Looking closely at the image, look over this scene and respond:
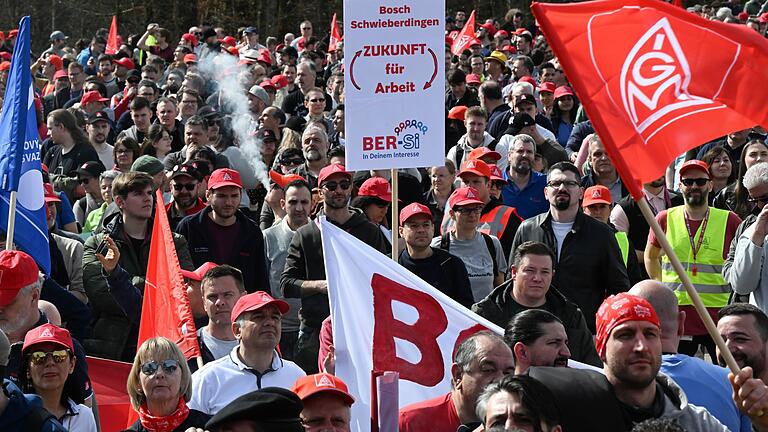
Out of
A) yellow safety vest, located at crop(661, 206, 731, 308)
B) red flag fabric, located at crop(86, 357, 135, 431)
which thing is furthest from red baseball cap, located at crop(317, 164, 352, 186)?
yellow safety vest, located at crop(661, 206, 731, 308)

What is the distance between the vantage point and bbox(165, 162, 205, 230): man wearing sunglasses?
32.7 feet

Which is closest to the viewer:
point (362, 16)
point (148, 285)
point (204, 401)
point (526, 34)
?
point (204, 401)

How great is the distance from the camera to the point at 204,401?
21.1 feet

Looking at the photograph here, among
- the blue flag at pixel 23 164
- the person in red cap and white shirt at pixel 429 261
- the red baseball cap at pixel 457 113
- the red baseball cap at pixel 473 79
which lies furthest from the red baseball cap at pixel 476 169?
the red baseball cap at pixel 473 79

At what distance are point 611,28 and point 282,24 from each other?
30.7 metres

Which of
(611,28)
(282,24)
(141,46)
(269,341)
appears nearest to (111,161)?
(269,341)

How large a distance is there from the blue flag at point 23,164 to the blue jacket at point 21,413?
266cm

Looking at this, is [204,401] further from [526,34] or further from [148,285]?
[526,34]

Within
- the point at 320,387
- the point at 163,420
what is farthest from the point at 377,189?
the point at 320,387

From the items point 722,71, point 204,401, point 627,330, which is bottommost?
point 204,401

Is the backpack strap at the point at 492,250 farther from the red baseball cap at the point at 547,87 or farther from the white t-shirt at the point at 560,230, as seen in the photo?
the red baseball cap at the point at 547,87

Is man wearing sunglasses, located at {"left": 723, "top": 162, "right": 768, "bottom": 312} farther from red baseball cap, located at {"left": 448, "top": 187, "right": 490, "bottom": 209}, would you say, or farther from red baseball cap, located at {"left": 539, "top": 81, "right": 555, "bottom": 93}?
red baseball cap, located at {"left": 539, "top": 81, "right": 555, "bottom": 93}

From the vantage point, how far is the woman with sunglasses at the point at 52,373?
6.23 meters

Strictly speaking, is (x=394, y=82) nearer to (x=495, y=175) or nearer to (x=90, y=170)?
(x=495, y=175)
